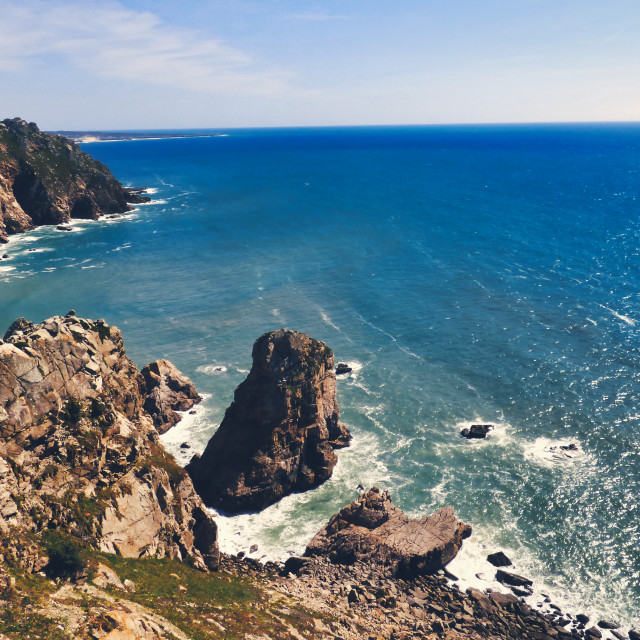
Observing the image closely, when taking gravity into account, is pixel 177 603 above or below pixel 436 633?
above

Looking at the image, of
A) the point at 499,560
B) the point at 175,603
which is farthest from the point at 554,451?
the point at 175,603

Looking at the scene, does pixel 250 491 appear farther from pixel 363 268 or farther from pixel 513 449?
pixel 363 268

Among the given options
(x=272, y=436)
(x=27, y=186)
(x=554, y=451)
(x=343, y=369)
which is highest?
(x=27, y=186)

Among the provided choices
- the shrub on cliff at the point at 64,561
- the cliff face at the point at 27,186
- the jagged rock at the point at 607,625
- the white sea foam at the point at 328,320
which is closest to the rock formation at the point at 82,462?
the shrub on cliff at the point at 64,561

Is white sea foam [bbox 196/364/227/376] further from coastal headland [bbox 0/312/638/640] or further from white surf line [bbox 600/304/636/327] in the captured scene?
white surf line [bbox 600/304/636/327]

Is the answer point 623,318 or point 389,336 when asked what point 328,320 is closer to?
point 389,336

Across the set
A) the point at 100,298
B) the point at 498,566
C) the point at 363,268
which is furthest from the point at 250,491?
the point at 363,268

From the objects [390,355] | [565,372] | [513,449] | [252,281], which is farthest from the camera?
[252,281]

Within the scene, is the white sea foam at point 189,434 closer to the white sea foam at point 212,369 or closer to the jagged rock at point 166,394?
the jagged rock at point 166,394
